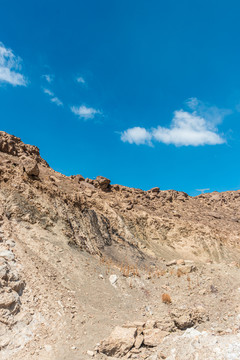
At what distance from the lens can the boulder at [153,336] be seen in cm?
688

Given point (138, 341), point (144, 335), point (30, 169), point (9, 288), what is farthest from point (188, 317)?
point (30, 169)

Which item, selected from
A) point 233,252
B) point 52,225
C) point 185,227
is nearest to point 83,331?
point 52,225

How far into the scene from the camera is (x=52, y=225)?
1327 cm

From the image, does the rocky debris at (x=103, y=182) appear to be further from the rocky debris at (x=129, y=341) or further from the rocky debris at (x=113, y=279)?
the rocky debris at (x=129, y=341)

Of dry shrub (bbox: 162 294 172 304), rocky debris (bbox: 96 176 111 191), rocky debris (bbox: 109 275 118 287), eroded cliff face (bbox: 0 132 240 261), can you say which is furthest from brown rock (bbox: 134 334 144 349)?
rocky debris (bbox: 96 176 111 191)

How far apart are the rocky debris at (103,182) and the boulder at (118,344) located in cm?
2300

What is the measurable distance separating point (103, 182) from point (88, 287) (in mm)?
20026

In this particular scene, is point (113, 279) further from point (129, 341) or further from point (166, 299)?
point (129, 341)

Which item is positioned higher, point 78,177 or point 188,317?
point 78,177

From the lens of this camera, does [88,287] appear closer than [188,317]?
No

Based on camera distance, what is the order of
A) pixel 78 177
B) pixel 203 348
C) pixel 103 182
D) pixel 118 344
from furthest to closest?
pixel 103 182 → pixel 78 177 → pixel 118 344 → pixel 203 348

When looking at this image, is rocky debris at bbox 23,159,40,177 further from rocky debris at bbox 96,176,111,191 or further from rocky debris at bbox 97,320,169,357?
rocky debris at bbox 96,176,111,191

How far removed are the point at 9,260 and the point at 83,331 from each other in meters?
3.73

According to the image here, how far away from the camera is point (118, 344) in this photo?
22.4 ft
